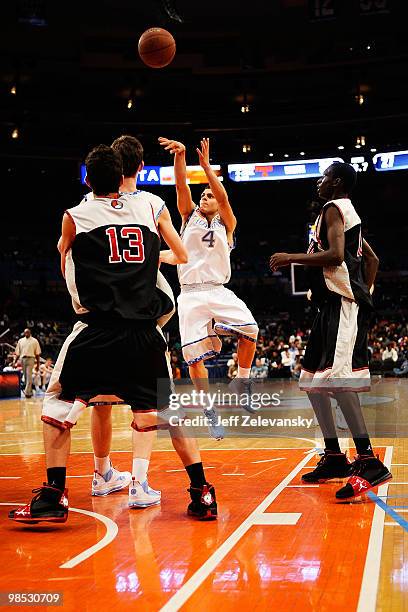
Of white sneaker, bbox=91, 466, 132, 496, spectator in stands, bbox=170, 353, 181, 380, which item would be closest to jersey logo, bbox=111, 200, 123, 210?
white sneaker, bbox=91, 466, 132, 496

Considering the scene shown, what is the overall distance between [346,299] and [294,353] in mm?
16573

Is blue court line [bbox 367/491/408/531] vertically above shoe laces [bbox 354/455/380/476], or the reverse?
shoe laces [bbox 354/455/380/476]

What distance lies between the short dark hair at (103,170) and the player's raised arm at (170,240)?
31cm

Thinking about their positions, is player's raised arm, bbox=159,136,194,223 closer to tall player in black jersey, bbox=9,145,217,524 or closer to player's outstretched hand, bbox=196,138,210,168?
player's outstretched hand, bbox=196,138,210,168

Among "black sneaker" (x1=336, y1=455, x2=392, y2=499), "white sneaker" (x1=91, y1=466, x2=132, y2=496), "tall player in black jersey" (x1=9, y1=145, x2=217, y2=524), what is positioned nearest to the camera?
"tall player in black jersey" (x1=9, y1=145, x2=217, y2=524)

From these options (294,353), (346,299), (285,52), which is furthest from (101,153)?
(285,52)

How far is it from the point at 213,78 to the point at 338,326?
20307mm

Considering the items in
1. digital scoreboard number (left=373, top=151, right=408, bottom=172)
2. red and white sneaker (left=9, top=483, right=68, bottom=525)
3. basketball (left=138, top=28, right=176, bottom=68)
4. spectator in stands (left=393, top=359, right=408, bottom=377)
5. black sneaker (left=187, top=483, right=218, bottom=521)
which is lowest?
spectator in stands (left=393, top=359, right=408, bottom=377)

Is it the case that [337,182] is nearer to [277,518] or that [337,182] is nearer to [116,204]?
[116,204]

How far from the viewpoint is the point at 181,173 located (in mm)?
4805

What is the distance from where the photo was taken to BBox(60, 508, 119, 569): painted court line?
2.71 meters

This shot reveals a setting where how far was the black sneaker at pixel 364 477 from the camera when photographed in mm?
3773

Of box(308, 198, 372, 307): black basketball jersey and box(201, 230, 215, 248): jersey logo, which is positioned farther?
box(201, 230, 215, 248): jersey logo

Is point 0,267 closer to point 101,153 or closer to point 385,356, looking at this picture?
point 385,356
